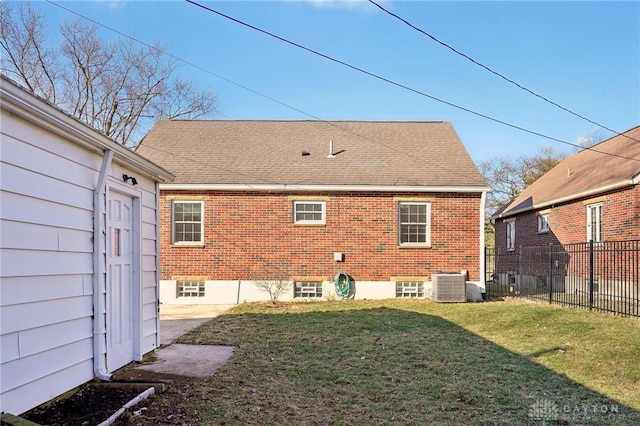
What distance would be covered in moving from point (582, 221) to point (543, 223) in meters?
2.71

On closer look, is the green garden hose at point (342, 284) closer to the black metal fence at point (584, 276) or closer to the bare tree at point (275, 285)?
the bare tree at point (275, 285)

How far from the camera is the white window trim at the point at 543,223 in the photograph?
16.7m

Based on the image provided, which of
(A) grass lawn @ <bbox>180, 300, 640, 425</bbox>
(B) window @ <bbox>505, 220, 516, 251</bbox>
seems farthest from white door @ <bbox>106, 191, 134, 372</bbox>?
(B) window @ <bbox>505, 220, 516, 251</bbox>

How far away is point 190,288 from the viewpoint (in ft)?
43.3

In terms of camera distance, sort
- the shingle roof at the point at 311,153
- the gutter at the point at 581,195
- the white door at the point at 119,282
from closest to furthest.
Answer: the white door at the point at 119,282 < the gutter at the point at 581,195 < the shingle roof at the point at 311,153

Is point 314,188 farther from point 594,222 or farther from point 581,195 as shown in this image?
point 594,222

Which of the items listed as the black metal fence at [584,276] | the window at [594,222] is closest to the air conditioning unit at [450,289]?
the black metal fence at [584,276]

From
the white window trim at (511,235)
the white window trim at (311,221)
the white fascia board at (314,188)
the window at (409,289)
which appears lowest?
the window at (409,289)

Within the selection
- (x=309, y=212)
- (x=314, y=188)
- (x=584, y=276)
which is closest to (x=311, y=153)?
(x=314, y=188)

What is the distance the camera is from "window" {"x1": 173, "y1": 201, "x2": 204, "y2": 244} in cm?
1319

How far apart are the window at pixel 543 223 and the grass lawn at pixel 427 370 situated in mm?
7846

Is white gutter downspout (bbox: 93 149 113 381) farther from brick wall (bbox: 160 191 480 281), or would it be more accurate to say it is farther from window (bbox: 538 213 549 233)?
window (bbox: 538 213 549 233)

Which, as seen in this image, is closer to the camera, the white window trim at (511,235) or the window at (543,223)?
the window at (543,223)

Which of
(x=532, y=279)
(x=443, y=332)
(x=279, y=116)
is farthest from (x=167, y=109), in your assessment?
(x=443, y=332)
